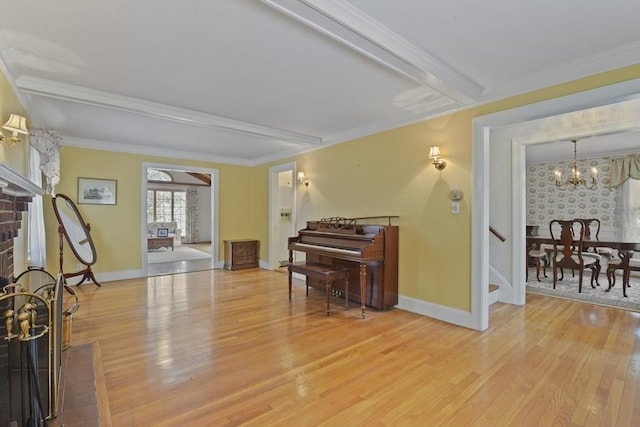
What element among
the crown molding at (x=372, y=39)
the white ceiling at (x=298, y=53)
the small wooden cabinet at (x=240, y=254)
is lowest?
the small wooden cabinet at (x=240, y=254)

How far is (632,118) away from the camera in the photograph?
10.9 ft

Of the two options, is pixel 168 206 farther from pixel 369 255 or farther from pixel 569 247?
pixel 569 247

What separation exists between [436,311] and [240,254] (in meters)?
4.34

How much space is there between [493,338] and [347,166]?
2.95 meters

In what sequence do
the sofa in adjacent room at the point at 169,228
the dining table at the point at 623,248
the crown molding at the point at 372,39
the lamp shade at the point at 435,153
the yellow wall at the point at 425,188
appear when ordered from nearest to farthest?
the crown molding at the point at 372,39 < the yellow wall at the point at 425,188 < the lamp shade at the point at 435,153 < the dining table at the point at 623,248 < the sofa in adjacent room at the point at 169,228

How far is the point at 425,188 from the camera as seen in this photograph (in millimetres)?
3688

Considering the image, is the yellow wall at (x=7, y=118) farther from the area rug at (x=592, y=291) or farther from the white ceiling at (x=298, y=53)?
the area rug at (x=592, y=291)

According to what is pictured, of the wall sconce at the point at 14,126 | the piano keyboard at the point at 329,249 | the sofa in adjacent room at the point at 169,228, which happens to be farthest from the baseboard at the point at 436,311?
the sofa in adjacent room at the point at 169,228

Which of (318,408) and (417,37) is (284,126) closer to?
(417,37)

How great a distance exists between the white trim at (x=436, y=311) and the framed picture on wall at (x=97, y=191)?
17.4ft

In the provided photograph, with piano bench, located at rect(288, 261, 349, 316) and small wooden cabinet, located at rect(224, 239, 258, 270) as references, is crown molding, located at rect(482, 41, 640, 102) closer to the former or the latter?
piano bench, located at rect(288, 261, 349, 316)

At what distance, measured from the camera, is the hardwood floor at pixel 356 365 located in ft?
6.09

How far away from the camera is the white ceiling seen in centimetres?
186

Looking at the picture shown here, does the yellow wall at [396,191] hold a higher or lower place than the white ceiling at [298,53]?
lower
